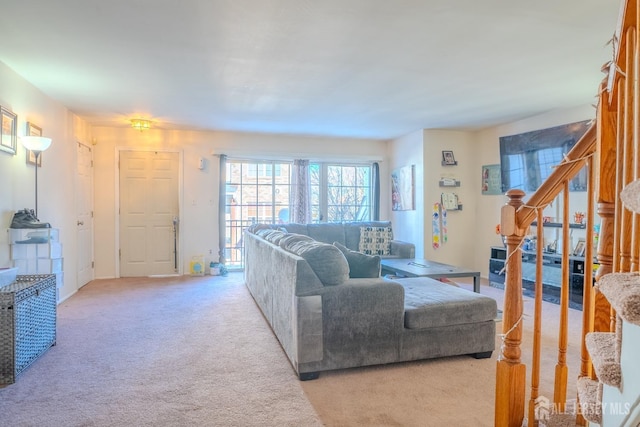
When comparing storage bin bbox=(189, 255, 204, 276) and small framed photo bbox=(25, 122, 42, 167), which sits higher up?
small framed photo bbox=(25, 122, 42, 167)

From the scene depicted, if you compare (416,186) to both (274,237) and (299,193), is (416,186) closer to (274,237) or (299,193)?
(299,193)

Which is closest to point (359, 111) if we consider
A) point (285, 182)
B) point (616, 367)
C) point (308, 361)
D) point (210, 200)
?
point (285, 182)

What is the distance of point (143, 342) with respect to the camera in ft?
9.95

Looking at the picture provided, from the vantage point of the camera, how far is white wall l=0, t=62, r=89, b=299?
322 centimetres

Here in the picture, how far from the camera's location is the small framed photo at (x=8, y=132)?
10.2 ft

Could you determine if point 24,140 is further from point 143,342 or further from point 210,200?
point 210,200

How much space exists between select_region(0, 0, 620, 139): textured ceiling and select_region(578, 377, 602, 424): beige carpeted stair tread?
6.73 feet

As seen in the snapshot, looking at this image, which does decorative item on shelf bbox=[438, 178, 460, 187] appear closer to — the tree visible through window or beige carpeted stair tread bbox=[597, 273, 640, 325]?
the tree visible through window

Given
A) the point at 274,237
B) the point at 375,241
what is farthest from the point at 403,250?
the point at 274,237

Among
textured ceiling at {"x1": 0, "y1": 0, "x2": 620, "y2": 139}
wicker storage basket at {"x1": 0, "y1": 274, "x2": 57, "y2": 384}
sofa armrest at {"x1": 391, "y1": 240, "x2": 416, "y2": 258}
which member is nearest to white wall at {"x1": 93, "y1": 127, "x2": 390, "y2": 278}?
textured ceiling at {"x1": 0, "y1": 0, "x2": 620, "y2": 139}

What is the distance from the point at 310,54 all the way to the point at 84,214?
13.6ft

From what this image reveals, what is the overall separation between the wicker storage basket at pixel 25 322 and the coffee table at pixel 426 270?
2937mm

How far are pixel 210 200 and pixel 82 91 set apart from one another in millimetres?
2565

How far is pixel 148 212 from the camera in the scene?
592 cm
